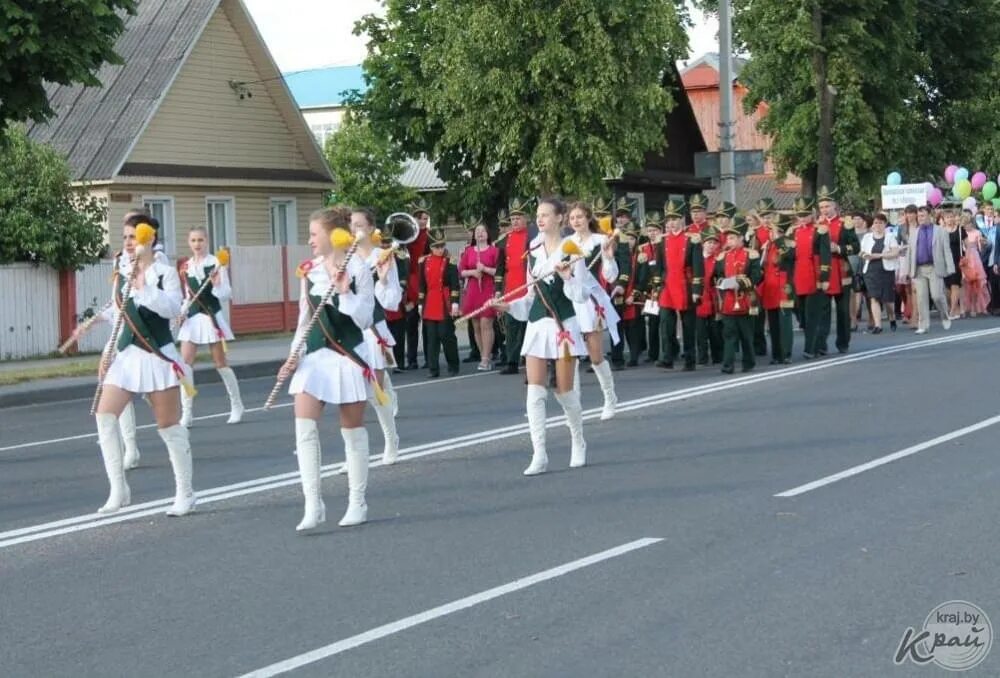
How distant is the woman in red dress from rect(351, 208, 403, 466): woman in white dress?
7693 millimetres

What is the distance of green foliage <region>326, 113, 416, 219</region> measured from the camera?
152 feet

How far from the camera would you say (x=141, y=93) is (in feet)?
106

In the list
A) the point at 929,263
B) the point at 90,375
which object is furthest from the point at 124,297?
the point at 929,263

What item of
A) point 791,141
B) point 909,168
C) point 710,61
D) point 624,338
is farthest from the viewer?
point 710,61

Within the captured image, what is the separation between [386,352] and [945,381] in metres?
6.94

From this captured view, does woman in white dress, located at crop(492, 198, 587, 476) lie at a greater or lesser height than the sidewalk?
greater

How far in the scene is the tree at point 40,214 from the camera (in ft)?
86.3

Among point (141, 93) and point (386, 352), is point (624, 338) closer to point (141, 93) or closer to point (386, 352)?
point (386, 352)

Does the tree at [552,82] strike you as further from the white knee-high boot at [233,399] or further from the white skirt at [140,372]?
the white skirt at [140,372]

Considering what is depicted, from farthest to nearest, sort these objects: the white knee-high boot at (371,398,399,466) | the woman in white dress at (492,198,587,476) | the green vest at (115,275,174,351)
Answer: the white knee-high boot at (371,398,399,466) < the woman in white dress at (492,198,587,476) < the green vest at (115,275,174,351)

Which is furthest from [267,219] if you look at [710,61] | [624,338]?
[710,61]

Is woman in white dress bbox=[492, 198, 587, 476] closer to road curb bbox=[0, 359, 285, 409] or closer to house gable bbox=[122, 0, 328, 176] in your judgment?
road curb bbox=[0, 359, 285, 409]

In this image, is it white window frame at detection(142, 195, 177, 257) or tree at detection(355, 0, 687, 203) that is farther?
white window frame at detection(142, 195, 177, 257)

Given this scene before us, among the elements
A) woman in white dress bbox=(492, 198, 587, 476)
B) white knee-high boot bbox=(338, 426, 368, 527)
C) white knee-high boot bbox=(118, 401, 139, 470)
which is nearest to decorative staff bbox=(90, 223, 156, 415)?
white knee-high boot bbox=(338, 426, 368, 527)
